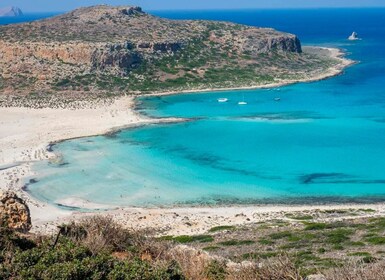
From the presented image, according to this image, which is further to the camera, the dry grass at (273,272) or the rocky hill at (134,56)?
the rocky hill at (134,56)

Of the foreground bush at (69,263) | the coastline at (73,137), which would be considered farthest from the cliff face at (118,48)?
the foreground bush at (69,263)

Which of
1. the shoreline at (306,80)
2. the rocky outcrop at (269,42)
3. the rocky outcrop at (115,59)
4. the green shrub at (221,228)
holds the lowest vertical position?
the green shrub at (221,228)

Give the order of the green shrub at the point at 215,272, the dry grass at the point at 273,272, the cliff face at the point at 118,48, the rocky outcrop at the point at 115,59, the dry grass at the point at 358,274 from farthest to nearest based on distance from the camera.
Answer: the rocky outcrop at the point at 115,59
the cliff face at the point at 118,48
the green shrub at the point at 215,272
the dry grass at the point at 273,272
the dry grass at the point at 358,274

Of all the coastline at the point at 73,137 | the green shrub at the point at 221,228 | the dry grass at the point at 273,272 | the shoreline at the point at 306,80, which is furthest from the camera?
the shoreline at the point at 306,80

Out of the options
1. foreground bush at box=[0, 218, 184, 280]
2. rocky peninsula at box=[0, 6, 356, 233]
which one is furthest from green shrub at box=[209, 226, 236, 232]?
rocky peninsula at box=[0, 6, 356, 233]

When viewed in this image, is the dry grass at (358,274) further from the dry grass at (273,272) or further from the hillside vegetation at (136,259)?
the dry grass at (273,272)
